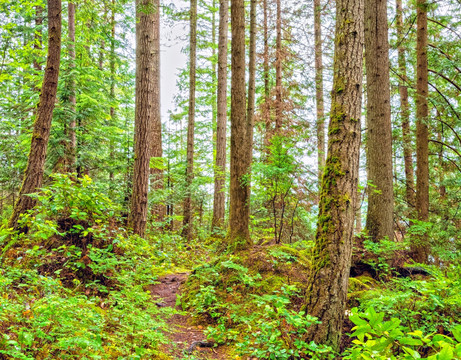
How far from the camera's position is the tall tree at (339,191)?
325 cm

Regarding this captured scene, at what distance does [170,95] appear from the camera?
14969 mm

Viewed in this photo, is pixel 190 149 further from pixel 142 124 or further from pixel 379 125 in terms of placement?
pixel 379 125

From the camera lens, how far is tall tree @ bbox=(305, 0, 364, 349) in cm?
325

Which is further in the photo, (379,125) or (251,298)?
(379,125)

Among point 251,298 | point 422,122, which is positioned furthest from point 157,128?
point 422,122

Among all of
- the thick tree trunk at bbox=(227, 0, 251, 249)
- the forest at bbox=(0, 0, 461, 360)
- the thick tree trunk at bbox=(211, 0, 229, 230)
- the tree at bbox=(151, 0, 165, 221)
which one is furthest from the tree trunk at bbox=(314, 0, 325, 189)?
the thick tree trunk at bbox=(227, 0, 251, 249)

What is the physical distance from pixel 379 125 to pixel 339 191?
13.9 feet

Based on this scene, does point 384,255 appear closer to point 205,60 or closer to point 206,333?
point 206,333

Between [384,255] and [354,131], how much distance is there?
3740 mm

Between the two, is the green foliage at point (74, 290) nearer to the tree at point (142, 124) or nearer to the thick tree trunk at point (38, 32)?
the tree at point (142, 124)

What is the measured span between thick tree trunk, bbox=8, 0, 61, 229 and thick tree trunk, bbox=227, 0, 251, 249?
13.0ft

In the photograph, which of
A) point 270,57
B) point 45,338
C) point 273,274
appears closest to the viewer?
point 45,338

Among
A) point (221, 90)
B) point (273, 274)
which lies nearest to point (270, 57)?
point (221, 90)

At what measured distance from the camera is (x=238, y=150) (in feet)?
20.9
